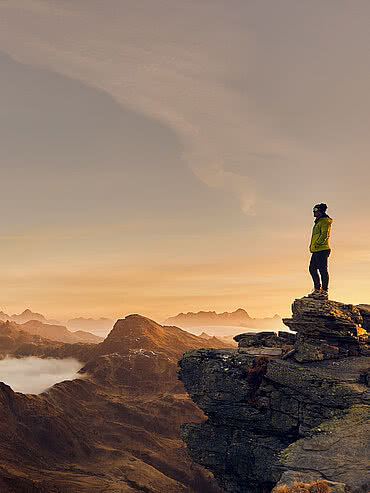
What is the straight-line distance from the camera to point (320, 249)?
102 ft

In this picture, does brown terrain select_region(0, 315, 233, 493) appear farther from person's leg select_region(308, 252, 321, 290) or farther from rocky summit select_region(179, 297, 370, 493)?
person's leg select_region(308, 252, 321, 290)

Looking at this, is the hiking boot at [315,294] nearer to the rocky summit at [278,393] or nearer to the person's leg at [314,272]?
the person's leg at [314,272]

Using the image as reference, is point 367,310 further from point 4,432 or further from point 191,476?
point 4,432

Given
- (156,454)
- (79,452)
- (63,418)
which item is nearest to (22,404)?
(63,418)

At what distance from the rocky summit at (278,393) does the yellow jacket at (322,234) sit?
4.59 meters

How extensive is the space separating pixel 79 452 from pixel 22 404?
34.4m

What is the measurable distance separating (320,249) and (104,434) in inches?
5261

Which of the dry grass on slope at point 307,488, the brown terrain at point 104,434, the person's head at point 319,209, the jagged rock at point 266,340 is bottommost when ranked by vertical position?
the brown terrain at point 104,434

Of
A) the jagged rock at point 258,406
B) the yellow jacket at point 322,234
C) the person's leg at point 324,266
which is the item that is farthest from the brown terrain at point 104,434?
the yellow jacket at point 322,234

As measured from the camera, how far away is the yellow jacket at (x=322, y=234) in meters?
31.0

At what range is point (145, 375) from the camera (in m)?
189

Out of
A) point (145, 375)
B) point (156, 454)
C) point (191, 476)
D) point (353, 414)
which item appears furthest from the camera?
point (145, 375)

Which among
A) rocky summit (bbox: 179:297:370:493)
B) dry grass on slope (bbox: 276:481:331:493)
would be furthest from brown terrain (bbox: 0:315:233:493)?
dry grass on slope (bbox: 276:481:331:493)

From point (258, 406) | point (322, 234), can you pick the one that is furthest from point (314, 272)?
point (258, 406)
